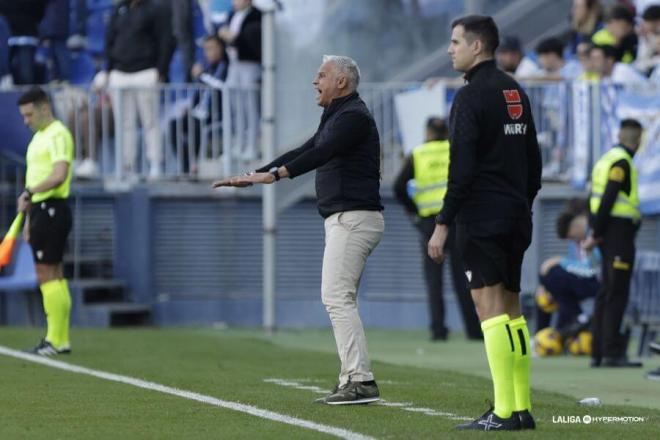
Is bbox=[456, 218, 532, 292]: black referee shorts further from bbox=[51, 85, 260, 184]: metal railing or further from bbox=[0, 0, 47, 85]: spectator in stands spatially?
bbox=[0, 0, 47, 85]: spectator in stands

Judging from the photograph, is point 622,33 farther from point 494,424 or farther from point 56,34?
point 494,424

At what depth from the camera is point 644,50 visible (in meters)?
19.1

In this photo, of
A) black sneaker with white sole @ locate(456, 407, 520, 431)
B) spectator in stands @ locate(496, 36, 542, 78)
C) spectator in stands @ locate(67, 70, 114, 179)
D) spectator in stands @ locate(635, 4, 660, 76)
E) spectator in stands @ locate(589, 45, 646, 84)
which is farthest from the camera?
spectator in stands @ locate(67, 70, 114, 179)

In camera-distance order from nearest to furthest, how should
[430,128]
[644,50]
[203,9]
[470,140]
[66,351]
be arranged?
[470,140]
[66,351]
[430,128]
[644,50]
[203,9]

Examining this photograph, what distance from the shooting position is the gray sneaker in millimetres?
10031

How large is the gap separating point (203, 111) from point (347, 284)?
406 inches

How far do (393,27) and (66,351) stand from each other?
7.49m

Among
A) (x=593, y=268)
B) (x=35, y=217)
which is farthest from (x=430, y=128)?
(x=35, y=217)

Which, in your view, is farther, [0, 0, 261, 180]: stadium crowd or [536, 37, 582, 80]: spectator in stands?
[0, 0, 261, 180]: stadium crowd

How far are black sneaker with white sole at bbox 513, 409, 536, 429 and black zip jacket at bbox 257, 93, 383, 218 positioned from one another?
2042 mm

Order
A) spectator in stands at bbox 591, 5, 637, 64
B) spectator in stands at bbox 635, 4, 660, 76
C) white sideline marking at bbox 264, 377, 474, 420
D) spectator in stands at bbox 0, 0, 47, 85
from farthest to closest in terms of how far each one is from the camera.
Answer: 1. spectator in stands at bbox 0, 0, 47, 85
2. spectator in stands at bbox 591, 5, 637, 64
3. spectator in stands at bbox 635, 4, 660, 76
4. white sideline marking at bbox 264, 377, 474, 420

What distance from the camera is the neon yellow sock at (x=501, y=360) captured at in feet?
28.3

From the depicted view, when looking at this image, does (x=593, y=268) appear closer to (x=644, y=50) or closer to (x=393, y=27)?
(x=644, y=50)

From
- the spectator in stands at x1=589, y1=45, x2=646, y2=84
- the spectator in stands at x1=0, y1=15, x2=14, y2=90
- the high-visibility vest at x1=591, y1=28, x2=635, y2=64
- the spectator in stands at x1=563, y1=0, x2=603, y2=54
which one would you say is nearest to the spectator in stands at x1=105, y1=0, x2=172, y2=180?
the spectator in stands at x1=0, y1=15, x2=14, y2=90
